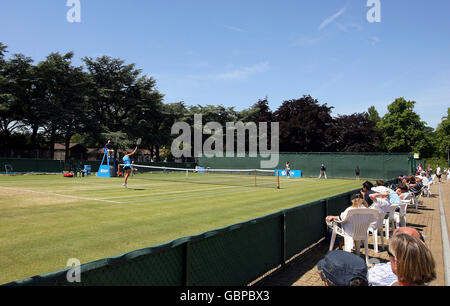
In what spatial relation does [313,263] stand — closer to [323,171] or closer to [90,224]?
[90,224]

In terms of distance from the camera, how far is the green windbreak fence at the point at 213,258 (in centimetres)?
263

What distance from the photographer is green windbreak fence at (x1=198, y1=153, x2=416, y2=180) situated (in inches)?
1347

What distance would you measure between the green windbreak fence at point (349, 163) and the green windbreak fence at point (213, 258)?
32.4m

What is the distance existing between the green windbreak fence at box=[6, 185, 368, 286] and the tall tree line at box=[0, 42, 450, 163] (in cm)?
4205

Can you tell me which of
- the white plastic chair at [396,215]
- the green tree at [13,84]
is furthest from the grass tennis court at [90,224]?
the green tree at [13,84]

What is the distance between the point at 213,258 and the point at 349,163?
122 ft

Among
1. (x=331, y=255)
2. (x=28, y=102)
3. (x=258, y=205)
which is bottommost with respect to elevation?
(x=258, y=205)

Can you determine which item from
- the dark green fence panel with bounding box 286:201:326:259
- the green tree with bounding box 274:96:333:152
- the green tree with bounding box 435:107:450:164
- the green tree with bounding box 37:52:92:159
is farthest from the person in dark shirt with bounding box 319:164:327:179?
the green tree with bounding box 435:107:450:164

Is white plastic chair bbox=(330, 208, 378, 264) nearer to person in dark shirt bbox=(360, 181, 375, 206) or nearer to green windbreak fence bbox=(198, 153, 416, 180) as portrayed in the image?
person in dark shirt bbox=(360, 181, 375, 206)

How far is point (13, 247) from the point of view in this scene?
583 cm
